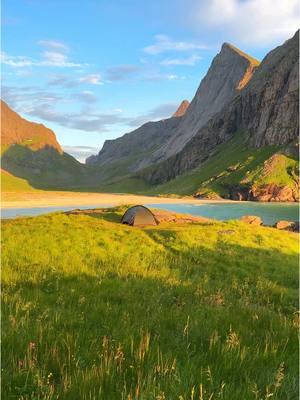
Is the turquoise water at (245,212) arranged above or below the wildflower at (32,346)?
below

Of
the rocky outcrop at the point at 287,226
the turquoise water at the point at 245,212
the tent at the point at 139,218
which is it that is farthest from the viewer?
the turquoise water at the point at 245,212

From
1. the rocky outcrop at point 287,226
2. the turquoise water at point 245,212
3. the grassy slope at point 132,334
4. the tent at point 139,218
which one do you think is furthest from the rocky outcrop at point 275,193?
the grassy slope at point 132,334

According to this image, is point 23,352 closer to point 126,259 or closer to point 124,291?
point 124,291

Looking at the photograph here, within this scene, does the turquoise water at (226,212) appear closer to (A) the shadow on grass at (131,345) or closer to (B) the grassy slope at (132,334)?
(B) the grassy slope at (132,334)

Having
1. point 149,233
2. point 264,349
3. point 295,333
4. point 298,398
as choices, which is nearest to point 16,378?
point 298,398

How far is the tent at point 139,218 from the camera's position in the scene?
38.8 m

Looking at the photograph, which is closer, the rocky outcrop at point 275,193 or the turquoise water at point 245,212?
the turquoise water at point 245,212

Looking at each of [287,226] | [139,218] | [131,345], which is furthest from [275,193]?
[131,345]

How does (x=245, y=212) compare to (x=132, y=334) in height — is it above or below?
below

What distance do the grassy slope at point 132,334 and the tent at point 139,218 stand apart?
19.1m

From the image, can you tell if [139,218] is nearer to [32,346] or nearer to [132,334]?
[132,334]

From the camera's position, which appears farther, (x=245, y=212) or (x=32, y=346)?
(x=245, y=212)

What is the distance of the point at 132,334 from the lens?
20.2 feet

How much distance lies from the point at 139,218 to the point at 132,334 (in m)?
32.9
